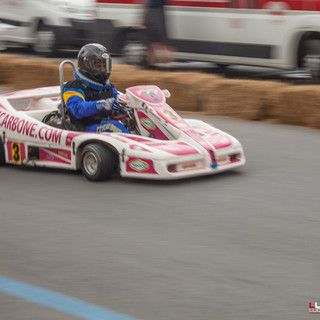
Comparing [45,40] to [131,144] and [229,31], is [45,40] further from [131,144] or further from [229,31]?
[131,144]

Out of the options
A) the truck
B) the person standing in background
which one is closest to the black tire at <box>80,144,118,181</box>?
the truck

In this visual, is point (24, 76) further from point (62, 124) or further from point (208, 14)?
point (62, 124)

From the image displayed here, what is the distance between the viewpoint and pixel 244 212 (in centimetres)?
577

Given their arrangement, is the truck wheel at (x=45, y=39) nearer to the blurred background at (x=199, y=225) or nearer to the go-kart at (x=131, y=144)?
the blurred background at (x=199, y=225)

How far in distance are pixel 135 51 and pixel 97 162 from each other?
6509 mm

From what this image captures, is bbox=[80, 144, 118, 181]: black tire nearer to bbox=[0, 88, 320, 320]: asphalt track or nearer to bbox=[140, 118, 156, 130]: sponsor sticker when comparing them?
bbox=[0, 88, 320, 320]: asphalt track

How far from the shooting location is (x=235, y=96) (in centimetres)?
996

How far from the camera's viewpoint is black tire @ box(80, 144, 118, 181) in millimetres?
6645

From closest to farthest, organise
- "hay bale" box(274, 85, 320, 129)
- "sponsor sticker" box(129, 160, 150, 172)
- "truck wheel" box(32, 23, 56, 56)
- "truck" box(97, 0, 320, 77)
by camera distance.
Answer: "sponsor sticker" box(129, 160, 150, 172) → "hay bale" box(274, 85, 320, 129) → "truck" box(97, 0, 320, 77) → "truck wheel" box(32, 23, 56, 56)

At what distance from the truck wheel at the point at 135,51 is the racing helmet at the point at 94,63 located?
5.56 meters

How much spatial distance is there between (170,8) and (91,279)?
861 centimetres

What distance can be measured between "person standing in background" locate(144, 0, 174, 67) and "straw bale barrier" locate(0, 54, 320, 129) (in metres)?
0.98

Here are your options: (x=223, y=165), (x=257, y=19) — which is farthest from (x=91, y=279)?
(x=257, y=19)

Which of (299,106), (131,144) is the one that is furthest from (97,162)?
(299,106)
